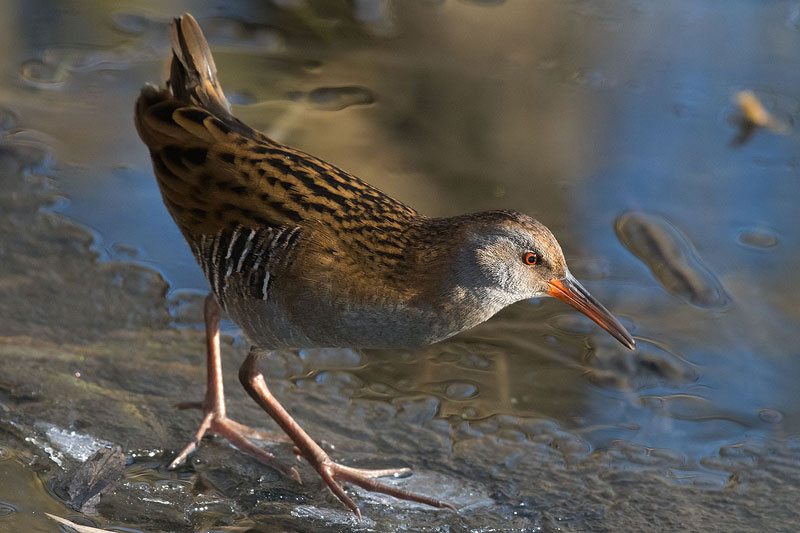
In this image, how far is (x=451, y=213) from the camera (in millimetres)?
5113

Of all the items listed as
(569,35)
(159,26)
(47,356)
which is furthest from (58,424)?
(569,35)

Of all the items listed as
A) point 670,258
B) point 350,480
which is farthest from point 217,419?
point 670,258

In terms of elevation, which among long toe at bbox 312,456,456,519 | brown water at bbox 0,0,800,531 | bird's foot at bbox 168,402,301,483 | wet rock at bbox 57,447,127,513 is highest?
brown water at bbox 0,0,800,531

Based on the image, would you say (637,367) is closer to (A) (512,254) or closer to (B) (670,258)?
(B) (670,258)

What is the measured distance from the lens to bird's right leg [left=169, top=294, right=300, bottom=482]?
3.87 meters

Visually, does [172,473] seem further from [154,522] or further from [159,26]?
[159,26]

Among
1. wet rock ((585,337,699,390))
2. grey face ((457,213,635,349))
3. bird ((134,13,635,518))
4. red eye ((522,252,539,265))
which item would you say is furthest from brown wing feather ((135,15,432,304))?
wet rock ((585,337,699,390))

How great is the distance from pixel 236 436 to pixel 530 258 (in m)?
1.36

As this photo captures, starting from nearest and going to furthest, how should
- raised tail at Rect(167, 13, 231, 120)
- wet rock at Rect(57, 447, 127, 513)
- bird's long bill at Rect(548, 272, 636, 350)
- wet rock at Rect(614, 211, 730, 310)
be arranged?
wet rock at Rect(57, 447, 127, 513)
bird's long bill at Rect(548, 272, 636, 350)
raised tail at Rect(167, 13, 231, 120)
wet rock at Rect(614, 211, 730, 310)

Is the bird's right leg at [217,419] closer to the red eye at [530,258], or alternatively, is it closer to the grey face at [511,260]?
the grey face at [511,260]

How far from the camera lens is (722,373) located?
4398 millimetres

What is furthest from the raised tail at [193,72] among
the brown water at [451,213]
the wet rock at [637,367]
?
the wet rock at [637,367]

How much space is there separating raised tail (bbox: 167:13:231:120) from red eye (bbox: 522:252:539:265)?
54.0 inches

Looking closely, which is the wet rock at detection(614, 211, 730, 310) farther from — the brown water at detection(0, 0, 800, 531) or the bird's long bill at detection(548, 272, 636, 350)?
the bird's long bill at detection(548, 272, 636, 350)
